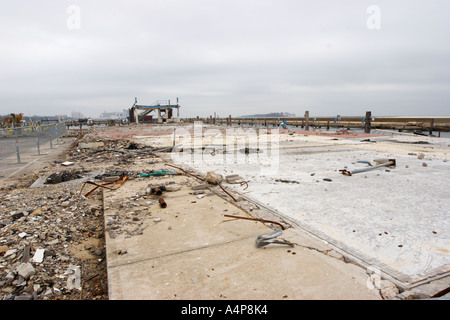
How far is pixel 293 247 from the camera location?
10.2 ft

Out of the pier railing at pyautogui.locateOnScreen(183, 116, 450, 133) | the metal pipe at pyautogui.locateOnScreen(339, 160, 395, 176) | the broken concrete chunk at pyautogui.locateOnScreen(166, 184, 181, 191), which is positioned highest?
the pier railing at pyautogui.locateOnScreen(183, 116, 450, 133)

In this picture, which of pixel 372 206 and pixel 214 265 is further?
pixel 372 206

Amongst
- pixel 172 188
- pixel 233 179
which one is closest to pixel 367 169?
pixel 233 179

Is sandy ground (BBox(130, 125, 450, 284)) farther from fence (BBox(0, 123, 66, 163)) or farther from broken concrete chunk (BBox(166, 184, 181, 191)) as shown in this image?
fence (BBox(0, 123, 66, 163))

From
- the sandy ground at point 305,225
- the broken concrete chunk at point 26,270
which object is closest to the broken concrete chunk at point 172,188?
the sandy ground at point 305,225

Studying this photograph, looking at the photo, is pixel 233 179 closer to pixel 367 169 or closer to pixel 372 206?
pixel 372 206

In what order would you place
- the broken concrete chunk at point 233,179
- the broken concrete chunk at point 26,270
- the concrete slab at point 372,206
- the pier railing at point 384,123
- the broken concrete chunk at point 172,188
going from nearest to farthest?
the broken concrete chunk at point 26,270 < the concrete slab at point 372,206 < the broken concrete chunk at point 172,188 < the broken concrete chunk at point 233,179 < the pier railing at point 384,123

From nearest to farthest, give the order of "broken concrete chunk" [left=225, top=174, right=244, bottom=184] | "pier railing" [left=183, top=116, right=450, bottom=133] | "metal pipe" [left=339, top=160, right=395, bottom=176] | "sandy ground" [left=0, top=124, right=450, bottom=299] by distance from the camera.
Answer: "sandy ground" [left=0, top=124, right=450, bottom=299] → "broken concrete chunk" [left=225, top=174, right=244, bottom=184] → "metal pipe" [left=339, top=160, right=395, bottom=176] → "pier railing" [left=183, top=116, right=450, bottom=133]

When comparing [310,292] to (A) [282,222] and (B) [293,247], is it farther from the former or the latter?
(A) [282,222]

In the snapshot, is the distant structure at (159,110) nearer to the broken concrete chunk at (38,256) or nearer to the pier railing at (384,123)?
the pier railing at (384,123)

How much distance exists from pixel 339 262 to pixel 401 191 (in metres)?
3.55

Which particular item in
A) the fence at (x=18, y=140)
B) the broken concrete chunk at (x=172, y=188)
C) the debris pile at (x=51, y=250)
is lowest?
the debris pile at (x=51, y=250)

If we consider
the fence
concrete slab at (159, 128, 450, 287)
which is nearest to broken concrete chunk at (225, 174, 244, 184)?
concrete slab at (159, 128, 450, 287)

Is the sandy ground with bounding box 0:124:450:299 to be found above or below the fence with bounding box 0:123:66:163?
below
